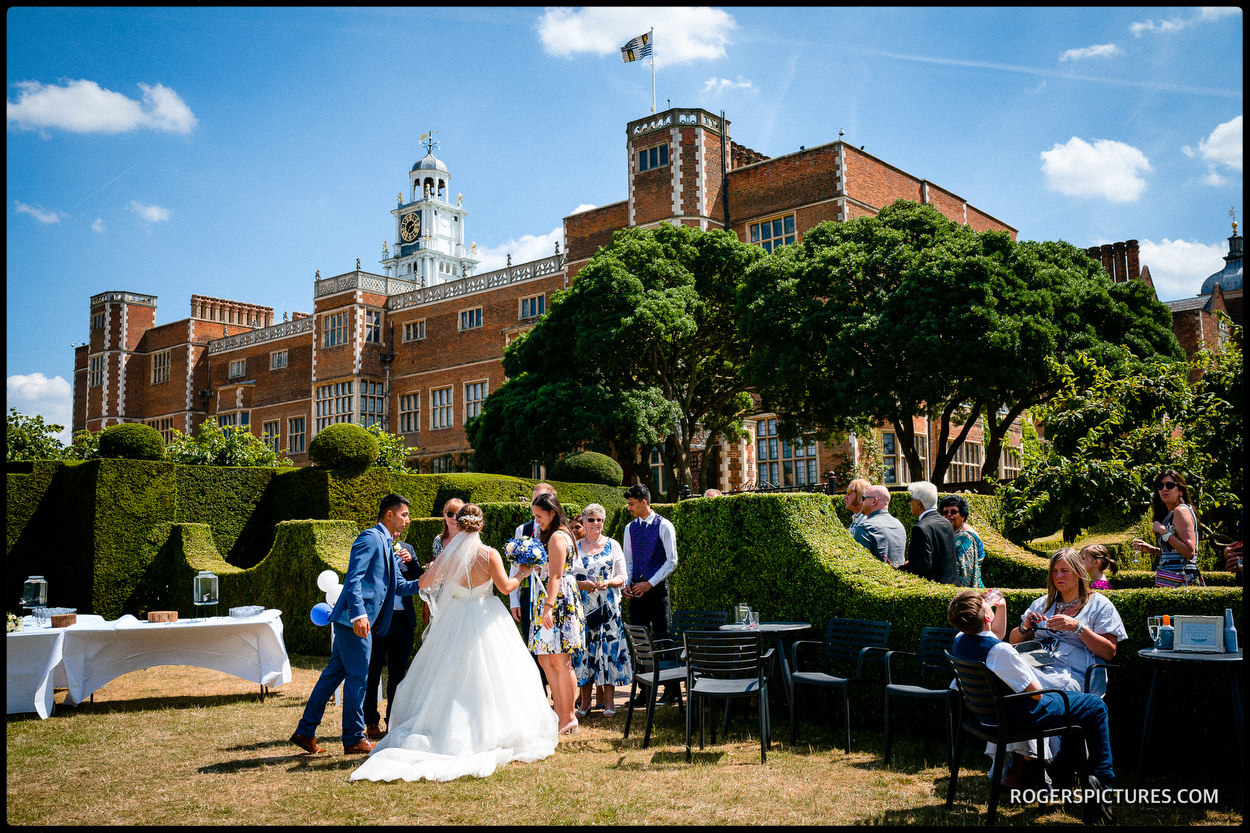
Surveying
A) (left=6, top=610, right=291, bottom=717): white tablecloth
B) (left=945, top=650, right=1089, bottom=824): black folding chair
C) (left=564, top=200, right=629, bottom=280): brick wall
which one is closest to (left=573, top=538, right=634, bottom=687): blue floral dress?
(left=6, top=610, right=291, bottom=717): white tablecloth

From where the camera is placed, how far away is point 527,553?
6.35 meters

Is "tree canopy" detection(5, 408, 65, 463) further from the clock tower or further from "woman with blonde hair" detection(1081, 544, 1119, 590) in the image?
the clock tower

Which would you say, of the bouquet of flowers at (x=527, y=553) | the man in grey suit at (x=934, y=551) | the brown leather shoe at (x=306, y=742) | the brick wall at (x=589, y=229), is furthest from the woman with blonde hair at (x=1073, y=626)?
the brick wall at (x=589, y=229)

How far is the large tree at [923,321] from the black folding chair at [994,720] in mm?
13790

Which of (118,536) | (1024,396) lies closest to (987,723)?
(118,536)

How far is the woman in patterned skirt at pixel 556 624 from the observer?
6.59 m

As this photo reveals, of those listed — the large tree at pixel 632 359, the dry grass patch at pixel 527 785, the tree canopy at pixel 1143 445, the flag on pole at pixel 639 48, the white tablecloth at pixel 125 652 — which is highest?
the flag on pole at pixel 639 48

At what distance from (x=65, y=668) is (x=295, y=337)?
35.4 metres

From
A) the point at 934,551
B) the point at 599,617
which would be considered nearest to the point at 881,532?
the point at 934,551

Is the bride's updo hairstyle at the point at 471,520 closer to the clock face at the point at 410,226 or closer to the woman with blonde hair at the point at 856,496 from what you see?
the woman with blonde hair at the point at 856,496

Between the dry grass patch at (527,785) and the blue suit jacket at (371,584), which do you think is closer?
the dry grass patch at (527,785)
